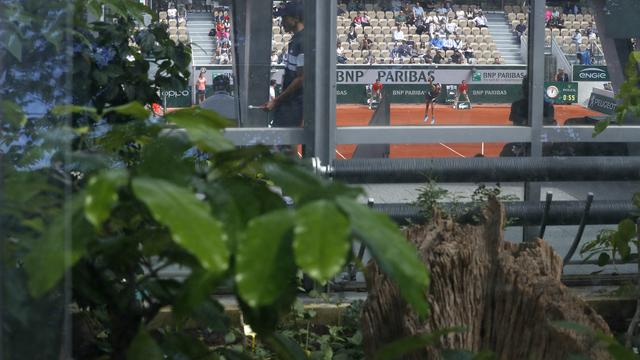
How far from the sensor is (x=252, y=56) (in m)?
5.64

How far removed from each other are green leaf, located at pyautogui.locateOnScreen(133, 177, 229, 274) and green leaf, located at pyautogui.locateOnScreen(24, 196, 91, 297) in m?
0.16

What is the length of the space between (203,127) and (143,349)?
442 millimetres

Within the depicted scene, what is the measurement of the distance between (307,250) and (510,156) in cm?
455

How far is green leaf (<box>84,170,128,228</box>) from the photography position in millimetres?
1517

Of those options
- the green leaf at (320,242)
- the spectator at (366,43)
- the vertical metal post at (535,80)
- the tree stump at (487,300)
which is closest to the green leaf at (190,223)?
the green leaf at (320,242)

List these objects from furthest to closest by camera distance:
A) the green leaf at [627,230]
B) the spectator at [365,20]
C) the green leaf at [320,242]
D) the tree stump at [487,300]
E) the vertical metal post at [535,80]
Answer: the vertical metal post at [535,80]
the spectator at [365,20]
the green leaf at [627,230]
the tree stump at [487,300]
the green leaf at [320,242]

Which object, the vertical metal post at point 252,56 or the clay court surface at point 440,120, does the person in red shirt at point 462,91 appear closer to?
the clay court surface at point 440,120

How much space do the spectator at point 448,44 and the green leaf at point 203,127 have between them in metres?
3.82

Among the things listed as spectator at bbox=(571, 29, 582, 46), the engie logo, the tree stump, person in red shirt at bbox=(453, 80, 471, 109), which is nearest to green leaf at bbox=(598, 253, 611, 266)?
the engie logo

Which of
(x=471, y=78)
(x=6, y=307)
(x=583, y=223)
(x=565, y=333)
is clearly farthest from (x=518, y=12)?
(x=6, y=307)

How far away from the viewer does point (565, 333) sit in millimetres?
3033

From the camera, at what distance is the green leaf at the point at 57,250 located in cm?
161

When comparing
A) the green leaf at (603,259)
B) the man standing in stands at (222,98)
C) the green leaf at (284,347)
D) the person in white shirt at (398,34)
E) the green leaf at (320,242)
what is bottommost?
the green leaf at (603,259)

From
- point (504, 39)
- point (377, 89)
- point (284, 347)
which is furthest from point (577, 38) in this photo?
point (284, 347)
